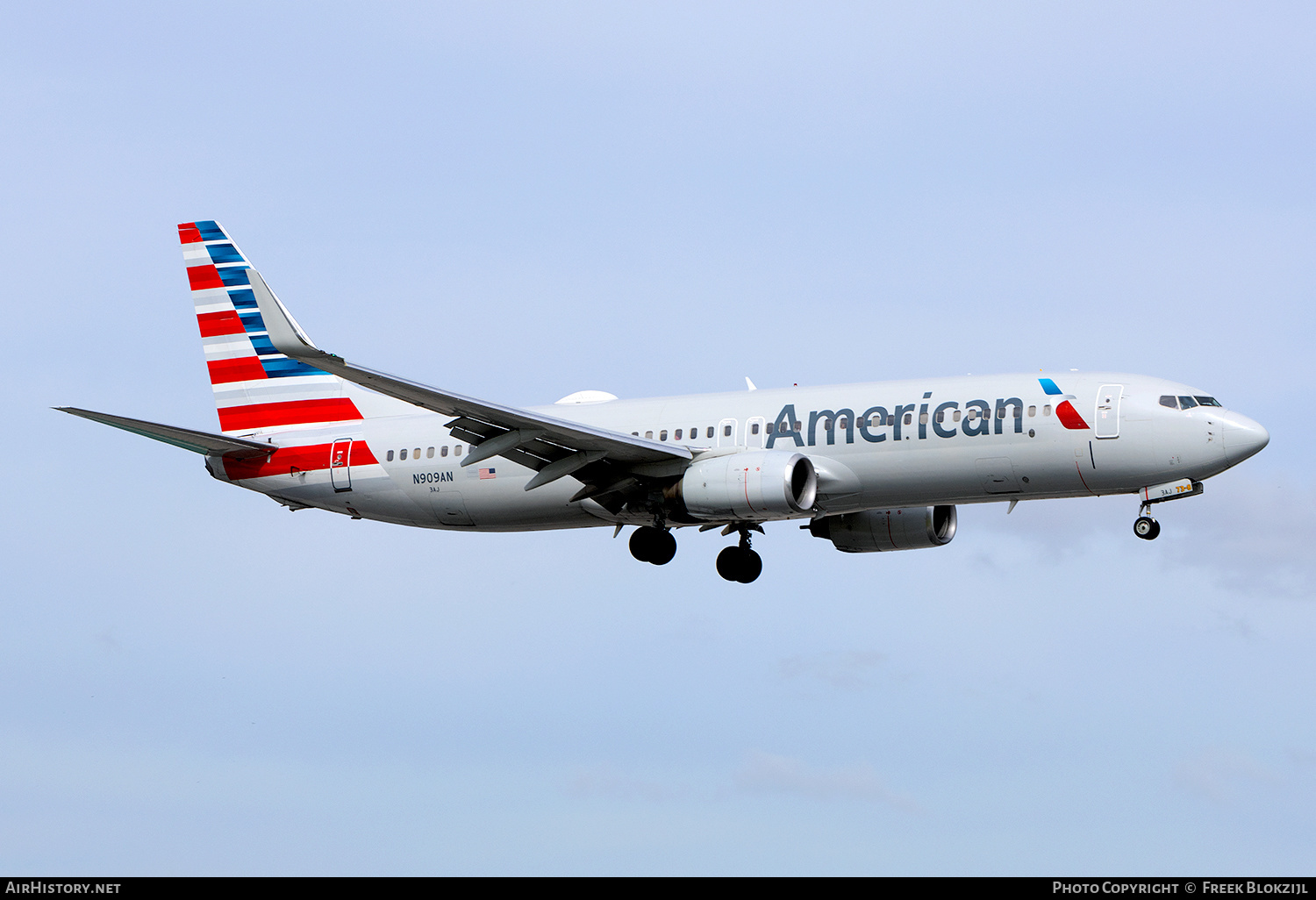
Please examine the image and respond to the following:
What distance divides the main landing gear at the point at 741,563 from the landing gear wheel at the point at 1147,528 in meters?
10.7

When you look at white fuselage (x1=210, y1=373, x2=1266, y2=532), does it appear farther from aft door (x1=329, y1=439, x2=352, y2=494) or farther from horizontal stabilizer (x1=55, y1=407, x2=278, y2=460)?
horizontal stabilizer (x1=55, y1=407, x2=278, y2=460)

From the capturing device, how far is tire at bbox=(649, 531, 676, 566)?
139ft

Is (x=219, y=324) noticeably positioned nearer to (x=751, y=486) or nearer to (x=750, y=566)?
(x=750, y=566)

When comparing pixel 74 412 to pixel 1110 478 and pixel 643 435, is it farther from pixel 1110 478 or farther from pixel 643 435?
pixel 1110 478

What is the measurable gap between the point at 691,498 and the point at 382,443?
10098 mm

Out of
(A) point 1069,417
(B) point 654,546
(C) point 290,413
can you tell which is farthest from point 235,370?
(A) point 1069,417

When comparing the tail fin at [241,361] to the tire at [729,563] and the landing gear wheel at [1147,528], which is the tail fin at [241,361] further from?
the landing gear wheel at [1147,528]

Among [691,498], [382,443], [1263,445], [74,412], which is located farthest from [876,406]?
[74,412]

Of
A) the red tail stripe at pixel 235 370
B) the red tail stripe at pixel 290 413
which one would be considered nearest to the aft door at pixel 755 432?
Answer: the red tail stripe at pixel 290 413

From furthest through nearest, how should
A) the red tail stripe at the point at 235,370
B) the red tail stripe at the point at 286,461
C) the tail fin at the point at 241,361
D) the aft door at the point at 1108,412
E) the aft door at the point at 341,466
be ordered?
the red tail stripe at the point at 235,370 → the tail fin at the point at 241,361 → the red tail stripe at the point at 286,461 → the aft door at the point at 341,466 → the aft door at the point at 1108,412

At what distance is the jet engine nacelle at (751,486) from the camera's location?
3666 centimetres

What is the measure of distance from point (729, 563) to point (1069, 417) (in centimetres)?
1106

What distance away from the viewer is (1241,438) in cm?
3566
